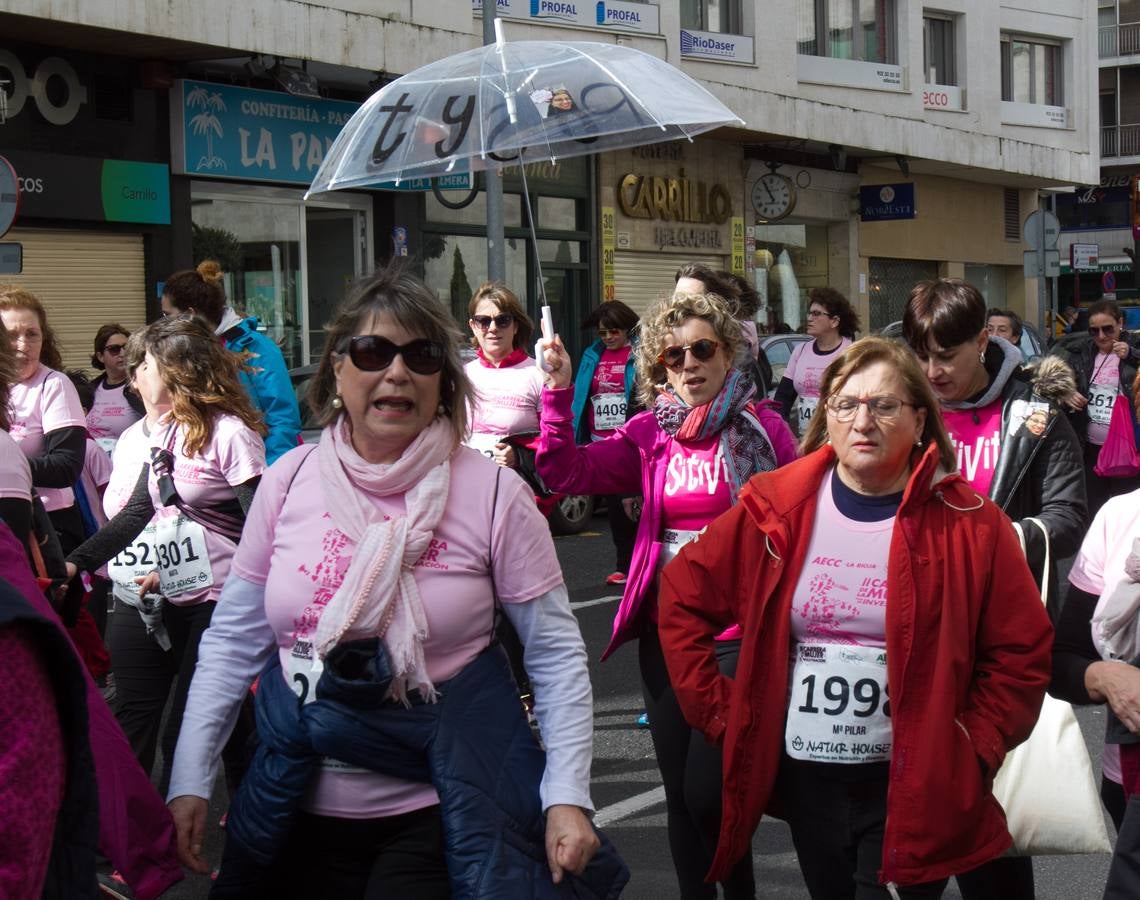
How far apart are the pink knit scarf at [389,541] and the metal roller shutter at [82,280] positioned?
44.1ft

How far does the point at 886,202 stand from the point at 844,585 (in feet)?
89.8

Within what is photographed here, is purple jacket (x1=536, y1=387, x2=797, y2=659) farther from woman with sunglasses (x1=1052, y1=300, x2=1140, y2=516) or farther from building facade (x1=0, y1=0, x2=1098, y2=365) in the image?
woman with sunglasses (x1=1052, y1=300, x2=1140, y2=516)

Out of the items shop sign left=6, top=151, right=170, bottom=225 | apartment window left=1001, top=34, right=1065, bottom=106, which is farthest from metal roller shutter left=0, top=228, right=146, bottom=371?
apartment window left=1001, top=34, right=1065, bottom=106

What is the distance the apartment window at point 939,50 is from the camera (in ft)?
104

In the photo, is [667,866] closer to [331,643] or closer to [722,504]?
[722,504]

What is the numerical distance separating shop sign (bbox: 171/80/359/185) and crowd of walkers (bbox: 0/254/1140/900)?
13.1 m

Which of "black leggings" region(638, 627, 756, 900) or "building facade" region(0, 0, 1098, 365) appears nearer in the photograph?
"black leggings" region(638, 627, 756, 900)

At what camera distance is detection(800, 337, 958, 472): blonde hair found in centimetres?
375

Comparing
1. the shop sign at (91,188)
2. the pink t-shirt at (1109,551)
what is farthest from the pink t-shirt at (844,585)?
the shop sign at (91,188)

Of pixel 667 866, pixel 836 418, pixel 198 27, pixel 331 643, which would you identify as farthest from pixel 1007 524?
pixel 198 27

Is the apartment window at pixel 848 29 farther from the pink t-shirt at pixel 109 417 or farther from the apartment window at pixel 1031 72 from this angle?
the pink t-shirt at pixel 109 417

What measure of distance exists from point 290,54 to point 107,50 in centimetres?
190

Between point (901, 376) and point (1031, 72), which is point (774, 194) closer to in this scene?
point (1031, 72)

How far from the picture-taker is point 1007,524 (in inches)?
143
